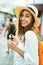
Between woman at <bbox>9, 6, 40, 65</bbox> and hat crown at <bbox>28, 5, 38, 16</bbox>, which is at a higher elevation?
hat crown at <bbox>28, 5, 38, 16</bbox>

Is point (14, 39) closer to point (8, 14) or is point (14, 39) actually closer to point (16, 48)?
point (16, 48)

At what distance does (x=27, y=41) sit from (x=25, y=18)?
0.22 m

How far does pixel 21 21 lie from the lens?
1.54 m

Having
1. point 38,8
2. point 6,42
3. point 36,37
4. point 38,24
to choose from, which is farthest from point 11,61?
point 38,8

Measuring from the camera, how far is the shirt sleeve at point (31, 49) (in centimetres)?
152

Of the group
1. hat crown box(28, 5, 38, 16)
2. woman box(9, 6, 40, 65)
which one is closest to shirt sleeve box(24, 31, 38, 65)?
woman box(9, 6, 40, 65)

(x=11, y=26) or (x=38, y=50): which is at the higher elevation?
(x=11, y=26)

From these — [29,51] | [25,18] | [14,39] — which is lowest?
[29,51]

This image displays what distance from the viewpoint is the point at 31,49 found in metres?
1.52

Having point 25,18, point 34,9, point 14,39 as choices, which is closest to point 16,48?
point 14,39

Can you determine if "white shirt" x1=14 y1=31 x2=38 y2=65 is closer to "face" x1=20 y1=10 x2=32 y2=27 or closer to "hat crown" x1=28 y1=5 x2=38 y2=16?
"face" x1=20 y1=10 x2=32 y2=27

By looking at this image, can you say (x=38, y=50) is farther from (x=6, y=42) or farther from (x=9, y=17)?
(x=9, y=17)

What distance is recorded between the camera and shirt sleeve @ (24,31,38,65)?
4.98 feet

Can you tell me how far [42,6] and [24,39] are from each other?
14.1 inches
